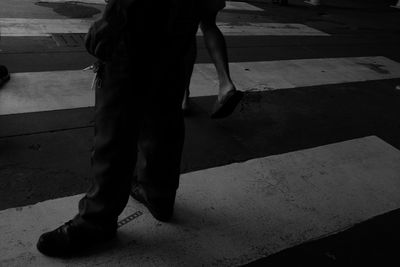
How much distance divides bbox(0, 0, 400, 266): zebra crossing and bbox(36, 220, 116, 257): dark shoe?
4cm

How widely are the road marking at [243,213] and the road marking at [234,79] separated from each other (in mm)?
1451

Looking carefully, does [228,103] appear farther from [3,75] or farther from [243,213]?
[3,75]

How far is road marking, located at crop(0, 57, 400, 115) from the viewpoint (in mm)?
3755

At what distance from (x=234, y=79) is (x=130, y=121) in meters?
3.24

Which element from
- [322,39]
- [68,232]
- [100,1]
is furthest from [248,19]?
[68,232]

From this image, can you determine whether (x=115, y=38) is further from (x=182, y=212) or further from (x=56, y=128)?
(x=56, y=128)

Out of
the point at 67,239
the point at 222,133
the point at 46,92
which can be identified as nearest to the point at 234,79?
the point at 222,133

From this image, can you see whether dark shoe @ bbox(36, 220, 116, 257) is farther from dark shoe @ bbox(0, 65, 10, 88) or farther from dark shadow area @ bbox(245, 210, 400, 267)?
dark shoe @ bbox(0, 65, 10, 88)

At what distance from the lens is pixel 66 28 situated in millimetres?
5871

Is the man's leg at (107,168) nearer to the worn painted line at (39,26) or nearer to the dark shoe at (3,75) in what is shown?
the dark shoe at (3,75)

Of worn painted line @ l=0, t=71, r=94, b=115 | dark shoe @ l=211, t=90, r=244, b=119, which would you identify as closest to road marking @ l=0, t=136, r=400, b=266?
dark shoe @ l=211, t=90, r=244, b=119

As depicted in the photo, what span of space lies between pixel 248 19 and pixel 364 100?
387 cm

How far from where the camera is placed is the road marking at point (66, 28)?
18.1 feet

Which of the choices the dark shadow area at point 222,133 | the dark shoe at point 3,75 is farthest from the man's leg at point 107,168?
the dark shoe at point 3,75
